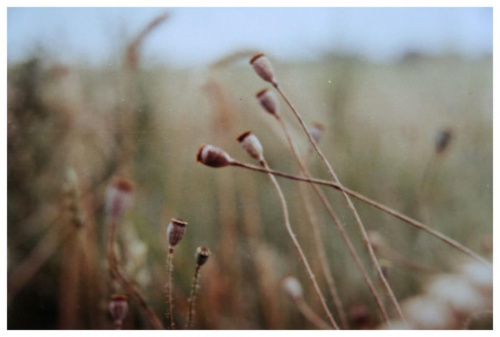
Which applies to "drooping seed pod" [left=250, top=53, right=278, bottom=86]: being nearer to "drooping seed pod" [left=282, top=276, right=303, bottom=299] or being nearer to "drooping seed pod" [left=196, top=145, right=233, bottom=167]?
"drooping seed pod" [left=196, top=145, right=233, bottom=167]

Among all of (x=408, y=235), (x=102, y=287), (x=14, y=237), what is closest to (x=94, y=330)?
(x=102, y=287)

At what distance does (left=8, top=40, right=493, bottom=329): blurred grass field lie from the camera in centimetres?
88

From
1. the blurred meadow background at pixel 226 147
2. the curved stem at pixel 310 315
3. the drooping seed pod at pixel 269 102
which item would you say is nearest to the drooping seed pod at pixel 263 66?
the drooping seed pod at pixel 269 102

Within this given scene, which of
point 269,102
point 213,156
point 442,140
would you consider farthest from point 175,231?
point 442,140

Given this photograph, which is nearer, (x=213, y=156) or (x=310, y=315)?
(x=213, y=156)

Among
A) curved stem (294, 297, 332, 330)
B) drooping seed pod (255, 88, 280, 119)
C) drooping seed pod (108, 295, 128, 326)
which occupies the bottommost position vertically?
curved stem (294, 297, 332, 330)

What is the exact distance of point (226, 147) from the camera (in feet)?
2.89

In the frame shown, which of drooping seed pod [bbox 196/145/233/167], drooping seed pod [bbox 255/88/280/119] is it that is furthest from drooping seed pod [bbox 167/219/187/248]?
drooping seed pod [bbox 255/88/280/119]

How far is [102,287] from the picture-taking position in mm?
875

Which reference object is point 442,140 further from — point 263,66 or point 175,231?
point 175,231

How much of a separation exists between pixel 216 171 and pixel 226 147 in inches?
2.5

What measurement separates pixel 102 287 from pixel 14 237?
191 millimetres
